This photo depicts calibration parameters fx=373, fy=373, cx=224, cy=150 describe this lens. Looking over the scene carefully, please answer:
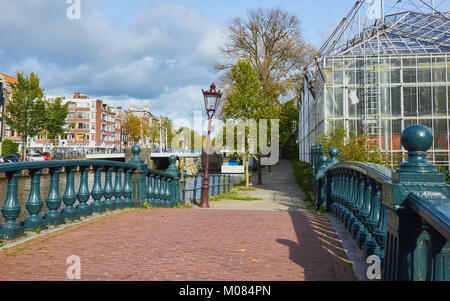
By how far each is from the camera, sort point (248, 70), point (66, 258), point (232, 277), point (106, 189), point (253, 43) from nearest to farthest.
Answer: point (232, 277), point (66, 258), point (106, 189), point (248, 70), point (253, 43)

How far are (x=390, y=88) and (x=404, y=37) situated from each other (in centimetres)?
450

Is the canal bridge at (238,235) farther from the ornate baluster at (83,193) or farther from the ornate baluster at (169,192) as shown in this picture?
the ornate baluster at (169,192)

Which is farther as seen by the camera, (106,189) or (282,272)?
(106,189)

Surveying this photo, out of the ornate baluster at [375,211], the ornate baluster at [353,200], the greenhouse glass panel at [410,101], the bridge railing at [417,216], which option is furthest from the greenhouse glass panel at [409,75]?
the bridge railing at [417,216]

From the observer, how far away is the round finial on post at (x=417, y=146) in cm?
200

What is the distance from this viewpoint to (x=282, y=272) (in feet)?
10.9

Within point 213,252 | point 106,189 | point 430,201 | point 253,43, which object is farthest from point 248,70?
point 430,201

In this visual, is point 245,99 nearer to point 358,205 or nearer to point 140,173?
point 140,173

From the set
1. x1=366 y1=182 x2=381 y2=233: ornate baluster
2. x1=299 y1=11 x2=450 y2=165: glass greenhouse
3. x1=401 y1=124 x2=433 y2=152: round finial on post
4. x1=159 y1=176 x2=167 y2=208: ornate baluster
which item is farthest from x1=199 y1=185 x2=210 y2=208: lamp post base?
x1=299 y1=11 x2=450 y2=165: glass greenhouse

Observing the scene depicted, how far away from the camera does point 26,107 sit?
1549 inches

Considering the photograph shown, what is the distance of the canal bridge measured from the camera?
2.07 metres

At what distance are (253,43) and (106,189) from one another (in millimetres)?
26960

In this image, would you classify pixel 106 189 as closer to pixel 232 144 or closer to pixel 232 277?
pixel 232 277

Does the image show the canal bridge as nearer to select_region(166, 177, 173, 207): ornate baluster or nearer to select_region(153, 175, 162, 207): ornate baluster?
select_region(153, 175, 162, 207): ornate baluster
